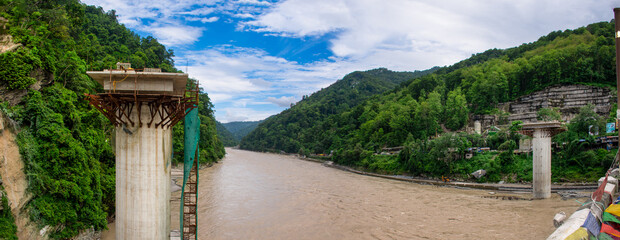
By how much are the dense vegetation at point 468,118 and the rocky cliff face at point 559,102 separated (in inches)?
62.4

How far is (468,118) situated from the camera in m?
56.9

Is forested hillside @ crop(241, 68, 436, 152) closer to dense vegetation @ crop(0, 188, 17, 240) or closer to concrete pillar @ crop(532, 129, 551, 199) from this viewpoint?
concrete pillar @ crop(532, 129, 551, 199)

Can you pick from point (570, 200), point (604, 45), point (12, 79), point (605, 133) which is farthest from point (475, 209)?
point (604, 45)

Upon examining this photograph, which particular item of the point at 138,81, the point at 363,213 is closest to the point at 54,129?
the point at 138,81

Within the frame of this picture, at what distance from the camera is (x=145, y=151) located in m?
8.79

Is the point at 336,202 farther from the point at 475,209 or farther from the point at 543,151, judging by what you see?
the point at 543,151

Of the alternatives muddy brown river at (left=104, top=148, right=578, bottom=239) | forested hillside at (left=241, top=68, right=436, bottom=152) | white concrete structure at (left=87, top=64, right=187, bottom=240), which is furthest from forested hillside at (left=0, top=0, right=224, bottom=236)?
forested hillside at (left=241, top=68, right=436, bottom=152)

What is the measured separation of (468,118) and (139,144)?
57.0 m

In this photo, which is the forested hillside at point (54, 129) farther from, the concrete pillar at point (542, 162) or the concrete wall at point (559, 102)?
the concrete wall at point (559, 102)

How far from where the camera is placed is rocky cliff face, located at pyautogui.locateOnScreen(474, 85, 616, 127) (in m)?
45.2

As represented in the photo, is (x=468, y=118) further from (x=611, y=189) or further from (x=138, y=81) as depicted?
(x=138, y=81)

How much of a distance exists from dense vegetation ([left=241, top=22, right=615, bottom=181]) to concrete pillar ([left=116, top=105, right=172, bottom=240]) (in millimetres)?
35365

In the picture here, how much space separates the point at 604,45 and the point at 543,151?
3921 cm

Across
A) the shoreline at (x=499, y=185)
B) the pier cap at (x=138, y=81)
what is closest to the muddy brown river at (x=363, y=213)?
the shoreline at (x=499, y=185)
